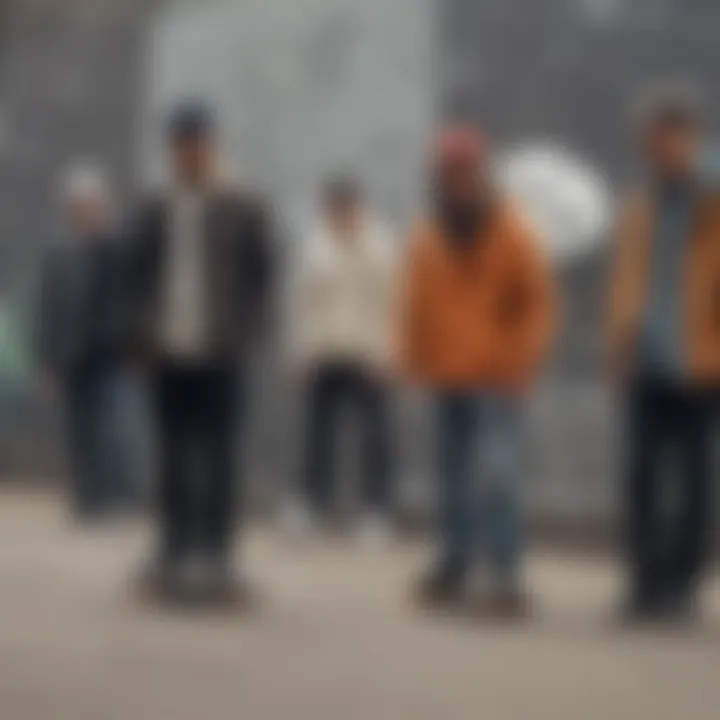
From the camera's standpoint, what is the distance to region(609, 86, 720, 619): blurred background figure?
23.4 feet

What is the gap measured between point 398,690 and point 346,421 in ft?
15.5

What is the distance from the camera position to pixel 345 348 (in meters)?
10.1

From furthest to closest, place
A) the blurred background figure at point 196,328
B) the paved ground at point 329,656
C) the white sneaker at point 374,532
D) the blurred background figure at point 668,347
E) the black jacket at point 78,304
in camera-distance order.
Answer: the black jacket at point 78,304 → the white sneaker at point 374,532 → the blurred background figure at point 196,328 → the blurred background figure at point 668,347 → the paved ground at point 329,656

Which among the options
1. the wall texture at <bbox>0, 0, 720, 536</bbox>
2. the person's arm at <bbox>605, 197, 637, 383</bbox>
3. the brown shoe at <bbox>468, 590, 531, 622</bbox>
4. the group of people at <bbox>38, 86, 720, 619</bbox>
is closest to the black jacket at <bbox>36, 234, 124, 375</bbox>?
the wall texture at <bbox>0, 0, 720, 536</bbox>

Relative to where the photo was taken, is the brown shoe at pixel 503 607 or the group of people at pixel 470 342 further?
the brown shoe at pixel 503 607

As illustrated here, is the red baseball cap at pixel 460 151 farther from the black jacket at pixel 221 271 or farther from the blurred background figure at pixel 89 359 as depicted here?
the blurred background figure at pixel 89 359

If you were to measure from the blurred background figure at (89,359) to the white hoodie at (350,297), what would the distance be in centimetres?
88

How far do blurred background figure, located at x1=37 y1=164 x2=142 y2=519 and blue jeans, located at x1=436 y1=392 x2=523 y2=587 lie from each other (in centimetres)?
304

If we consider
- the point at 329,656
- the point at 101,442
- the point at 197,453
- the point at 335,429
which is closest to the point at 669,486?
the point at 329,656

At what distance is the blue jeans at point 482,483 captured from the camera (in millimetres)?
7555

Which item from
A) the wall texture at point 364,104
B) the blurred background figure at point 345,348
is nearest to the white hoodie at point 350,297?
the blurred background figure at point 345,348

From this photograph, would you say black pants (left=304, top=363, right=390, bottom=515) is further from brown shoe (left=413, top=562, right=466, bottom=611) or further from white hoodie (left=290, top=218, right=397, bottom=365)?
brown shoe (left=413, top=562, right=466, bottom=611)

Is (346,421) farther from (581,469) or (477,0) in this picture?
(477,0)

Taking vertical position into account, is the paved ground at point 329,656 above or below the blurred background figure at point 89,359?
below
